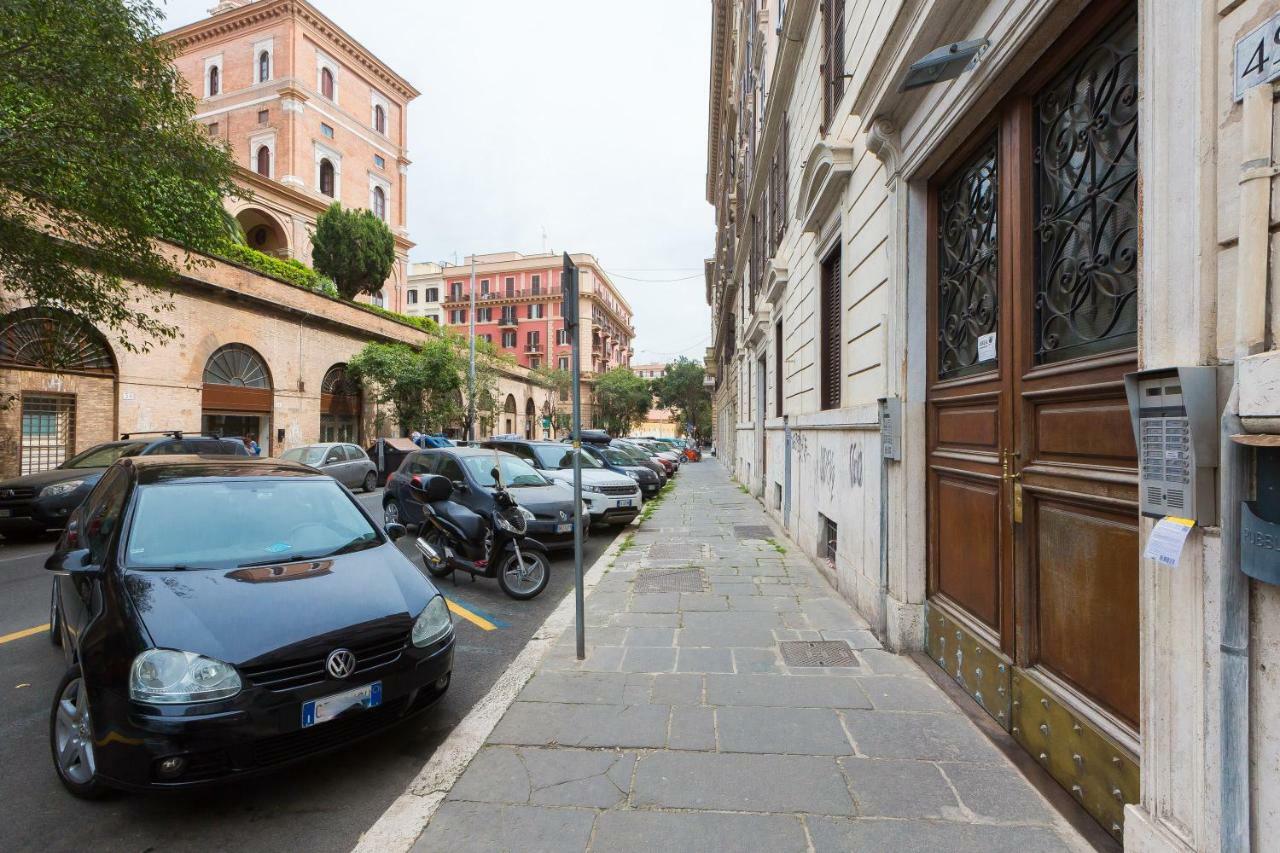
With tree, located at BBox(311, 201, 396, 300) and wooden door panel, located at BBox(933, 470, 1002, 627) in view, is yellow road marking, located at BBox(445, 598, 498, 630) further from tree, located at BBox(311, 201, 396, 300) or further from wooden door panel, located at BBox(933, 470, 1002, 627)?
tree, located at BBox(311, 201, 396, 300)

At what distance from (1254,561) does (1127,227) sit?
1514mm

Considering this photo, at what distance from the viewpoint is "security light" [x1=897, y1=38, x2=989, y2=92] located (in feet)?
11.6

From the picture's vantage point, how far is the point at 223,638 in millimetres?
2840

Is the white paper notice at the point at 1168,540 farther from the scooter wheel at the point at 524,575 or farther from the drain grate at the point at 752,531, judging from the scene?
the drain grate at the point at 752,531

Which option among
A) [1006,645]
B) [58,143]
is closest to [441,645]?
[1006,645]

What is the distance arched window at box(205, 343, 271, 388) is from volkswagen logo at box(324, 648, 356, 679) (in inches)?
837

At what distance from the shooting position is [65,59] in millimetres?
7977

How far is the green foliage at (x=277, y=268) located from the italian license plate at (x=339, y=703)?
21457mm

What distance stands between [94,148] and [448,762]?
10.2 metres

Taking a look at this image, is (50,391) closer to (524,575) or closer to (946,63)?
(524,575)

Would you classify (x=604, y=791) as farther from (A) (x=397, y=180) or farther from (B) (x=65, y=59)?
(A) (x=397, y=180)

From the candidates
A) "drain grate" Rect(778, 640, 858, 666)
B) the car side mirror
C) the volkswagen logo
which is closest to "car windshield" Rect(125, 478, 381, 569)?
A: the car side mirror

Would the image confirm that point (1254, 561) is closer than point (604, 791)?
Yes

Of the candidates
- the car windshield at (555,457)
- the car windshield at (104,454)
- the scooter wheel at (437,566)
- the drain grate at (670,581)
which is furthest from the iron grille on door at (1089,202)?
the car windshield at (104,454)
